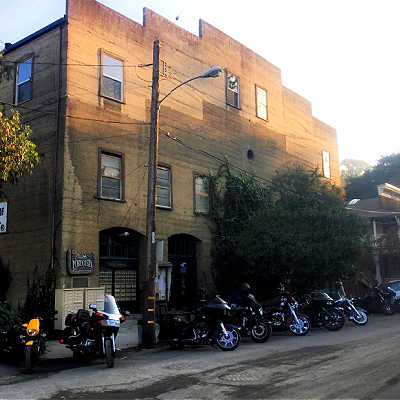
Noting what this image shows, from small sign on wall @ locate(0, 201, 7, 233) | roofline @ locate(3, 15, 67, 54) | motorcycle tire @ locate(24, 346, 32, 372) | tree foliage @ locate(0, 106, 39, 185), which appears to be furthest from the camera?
small sign on wall @ locate(0, 201, 7, 233)

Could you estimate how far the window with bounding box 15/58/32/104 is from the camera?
1852 centimetres

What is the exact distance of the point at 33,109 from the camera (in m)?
18.0

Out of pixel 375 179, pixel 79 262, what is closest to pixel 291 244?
pixel 79 262

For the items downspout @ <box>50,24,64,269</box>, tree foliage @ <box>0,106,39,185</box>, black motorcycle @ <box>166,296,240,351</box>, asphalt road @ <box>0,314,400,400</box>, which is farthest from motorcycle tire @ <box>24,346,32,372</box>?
downspout @ <box>50,24,64,269</box>

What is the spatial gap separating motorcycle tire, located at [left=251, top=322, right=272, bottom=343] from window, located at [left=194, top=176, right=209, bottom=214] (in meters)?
9.32

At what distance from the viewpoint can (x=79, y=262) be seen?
16234 mm

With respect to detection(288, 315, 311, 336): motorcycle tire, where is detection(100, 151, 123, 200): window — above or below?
above

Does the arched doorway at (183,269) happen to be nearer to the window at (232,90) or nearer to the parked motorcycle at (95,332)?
the window at (232,90)

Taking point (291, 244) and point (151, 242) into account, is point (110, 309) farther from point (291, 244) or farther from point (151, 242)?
point (291, 244)

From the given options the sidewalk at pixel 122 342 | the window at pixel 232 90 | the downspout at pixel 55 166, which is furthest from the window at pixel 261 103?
the sidewalk at pixel 122 342

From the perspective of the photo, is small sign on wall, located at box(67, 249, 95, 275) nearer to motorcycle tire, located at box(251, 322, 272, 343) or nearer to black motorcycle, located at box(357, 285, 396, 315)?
motorcycle tire, located at box(251, 322, 272, 343)

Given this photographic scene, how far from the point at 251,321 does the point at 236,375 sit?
4.64 metres

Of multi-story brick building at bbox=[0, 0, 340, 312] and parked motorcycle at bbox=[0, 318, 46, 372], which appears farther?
multi-story brick building at bbox=[0, 0, 340, 312]

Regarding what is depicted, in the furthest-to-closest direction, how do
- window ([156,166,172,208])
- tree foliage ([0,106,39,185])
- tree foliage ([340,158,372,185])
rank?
1. tree foliage ([340,158,372,185])
2. window ([156,166,172,208])
3. tree foliage ([0,106,39,185])
